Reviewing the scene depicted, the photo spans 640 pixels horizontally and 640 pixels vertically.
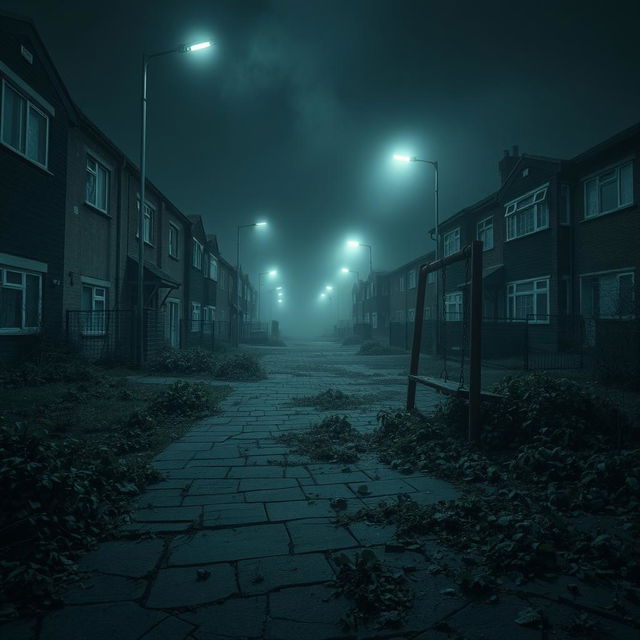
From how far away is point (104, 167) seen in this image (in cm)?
1581

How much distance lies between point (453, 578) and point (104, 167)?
17065mm

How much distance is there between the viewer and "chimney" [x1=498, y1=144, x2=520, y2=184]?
2414cm

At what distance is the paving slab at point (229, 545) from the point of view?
2.91 meters

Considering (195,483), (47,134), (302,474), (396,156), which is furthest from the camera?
(396,156)

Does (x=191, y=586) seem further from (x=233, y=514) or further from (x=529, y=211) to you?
(x=529, y=211)

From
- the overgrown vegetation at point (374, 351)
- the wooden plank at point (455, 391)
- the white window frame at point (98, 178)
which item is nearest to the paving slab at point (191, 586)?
the wooden plank at point (455, 391)

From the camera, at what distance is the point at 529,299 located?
63.0 ft

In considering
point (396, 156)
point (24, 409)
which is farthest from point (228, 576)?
point (396, 156)

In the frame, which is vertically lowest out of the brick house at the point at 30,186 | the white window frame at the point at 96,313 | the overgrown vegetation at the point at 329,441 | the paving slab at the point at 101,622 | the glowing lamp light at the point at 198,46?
the paving slab at the point at 101,622

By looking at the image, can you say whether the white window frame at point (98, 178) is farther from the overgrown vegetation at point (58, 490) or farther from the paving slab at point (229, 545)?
the paving slab at point (229, 545)

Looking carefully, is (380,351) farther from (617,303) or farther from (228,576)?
(228,576)

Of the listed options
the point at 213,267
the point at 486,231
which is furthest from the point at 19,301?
the point at 213,267

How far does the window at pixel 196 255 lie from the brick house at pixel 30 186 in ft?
43.9

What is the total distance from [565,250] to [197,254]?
Result: 20.3 m
